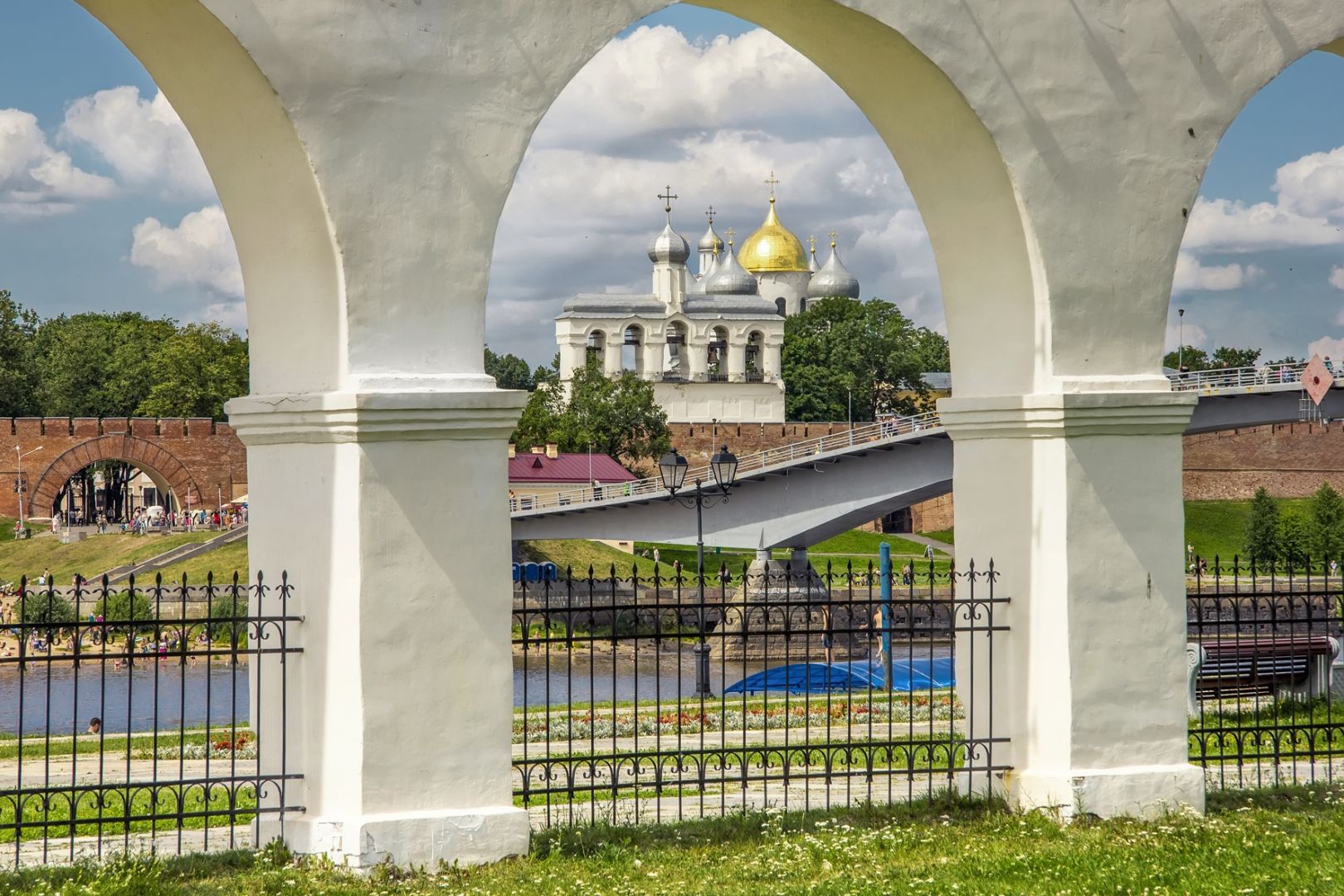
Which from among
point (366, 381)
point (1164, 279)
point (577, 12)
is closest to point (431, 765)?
point (366, 381)

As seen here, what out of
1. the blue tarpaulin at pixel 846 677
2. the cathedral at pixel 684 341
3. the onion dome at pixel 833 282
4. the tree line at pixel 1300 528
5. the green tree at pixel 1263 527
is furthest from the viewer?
the onion dome at pixel 833 282

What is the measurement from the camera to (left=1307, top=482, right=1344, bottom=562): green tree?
118 feet

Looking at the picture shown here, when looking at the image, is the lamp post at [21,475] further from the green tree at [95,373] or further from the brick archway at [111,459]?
the green tree at [95,373]

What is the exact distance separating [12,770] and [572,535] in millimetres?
23518

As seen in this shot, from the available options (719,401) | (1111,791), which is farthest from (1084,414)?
(719,401)

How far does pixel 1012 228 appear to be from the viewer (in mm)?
7469

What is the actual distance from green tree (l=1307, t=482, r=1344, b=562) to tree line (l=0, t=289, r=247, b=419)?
32605 millimetres

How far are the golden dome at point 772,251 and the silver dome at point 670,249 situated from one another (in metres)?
15.2

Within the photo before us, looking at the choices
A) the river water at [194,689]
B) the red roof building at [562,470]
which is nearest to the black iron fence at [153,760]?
the river water at [194,689]

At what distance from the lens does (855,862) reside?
21.4ft

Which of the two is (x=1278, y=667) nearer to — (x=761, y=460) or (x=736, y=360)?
(x=761, y=460)

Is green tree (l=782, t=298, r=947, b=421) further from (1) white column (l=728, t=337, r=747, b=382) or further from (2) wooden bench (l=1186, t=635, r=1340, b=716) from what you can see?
(2) wooden bench (l=1186, t=635, r=1340, b=716)

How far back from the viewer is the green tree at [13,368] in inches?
2256

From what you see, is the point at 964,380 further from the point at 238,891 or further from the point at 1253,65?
the point at 238,891
